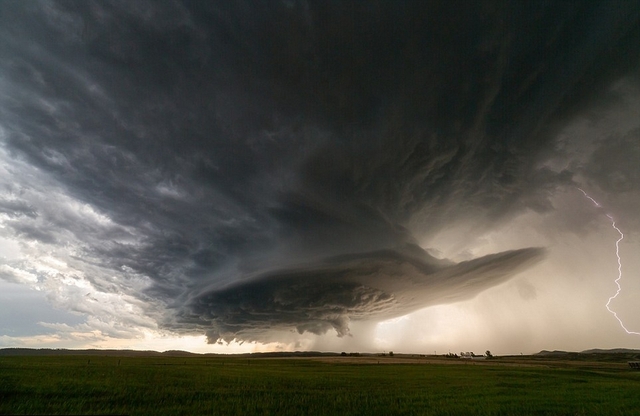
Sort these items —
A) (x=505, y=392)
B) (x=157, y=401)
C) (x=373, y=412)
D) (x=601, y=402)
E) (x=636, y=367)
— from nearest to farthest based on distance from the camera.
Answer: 1. (x=373, y=412)
2. (x=157, y=401)
3. (x=601, y=402)
4. (x=505, y=392)
5. (x=636, y=367)

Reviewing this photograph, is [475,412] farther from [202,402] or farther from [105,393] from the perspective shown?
[105,393]

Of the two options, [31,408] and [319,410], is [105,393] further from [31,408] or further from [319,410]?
[319,410]

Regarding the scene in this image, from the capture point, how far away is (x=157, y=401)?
25922 millimetres

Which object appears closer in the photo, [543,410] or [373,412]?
[373,412]

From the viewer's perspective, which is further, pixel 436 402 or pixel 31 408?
pixel 436 402

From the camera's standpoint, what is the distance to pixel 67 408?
2212cm

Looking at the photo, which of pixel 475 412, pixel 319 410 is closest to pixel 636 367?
pixel 475 412

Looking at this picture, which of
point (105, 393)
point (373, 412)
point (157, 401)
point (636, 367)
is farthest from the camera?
point (636, 367)

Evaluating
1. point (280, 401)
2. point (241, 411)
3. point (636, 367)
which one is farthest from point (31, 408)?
point (636, 367)

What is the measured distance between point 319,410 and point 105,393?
2058cm

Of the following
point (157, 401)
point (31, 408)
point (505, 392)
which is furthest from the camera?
point (505, 392)

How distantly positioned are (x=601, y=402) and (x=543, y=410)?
1156 cm

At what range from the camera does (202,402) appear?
25938 millimetres

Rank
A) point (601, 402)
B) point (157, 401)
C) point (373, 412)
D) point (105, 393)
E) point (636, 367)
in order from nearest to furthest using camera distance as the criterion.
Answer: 1. point (373, 412)
2. point (157, 401)
3. point (105, 393)
4. point (601, 402)
5. point (636, 367)
